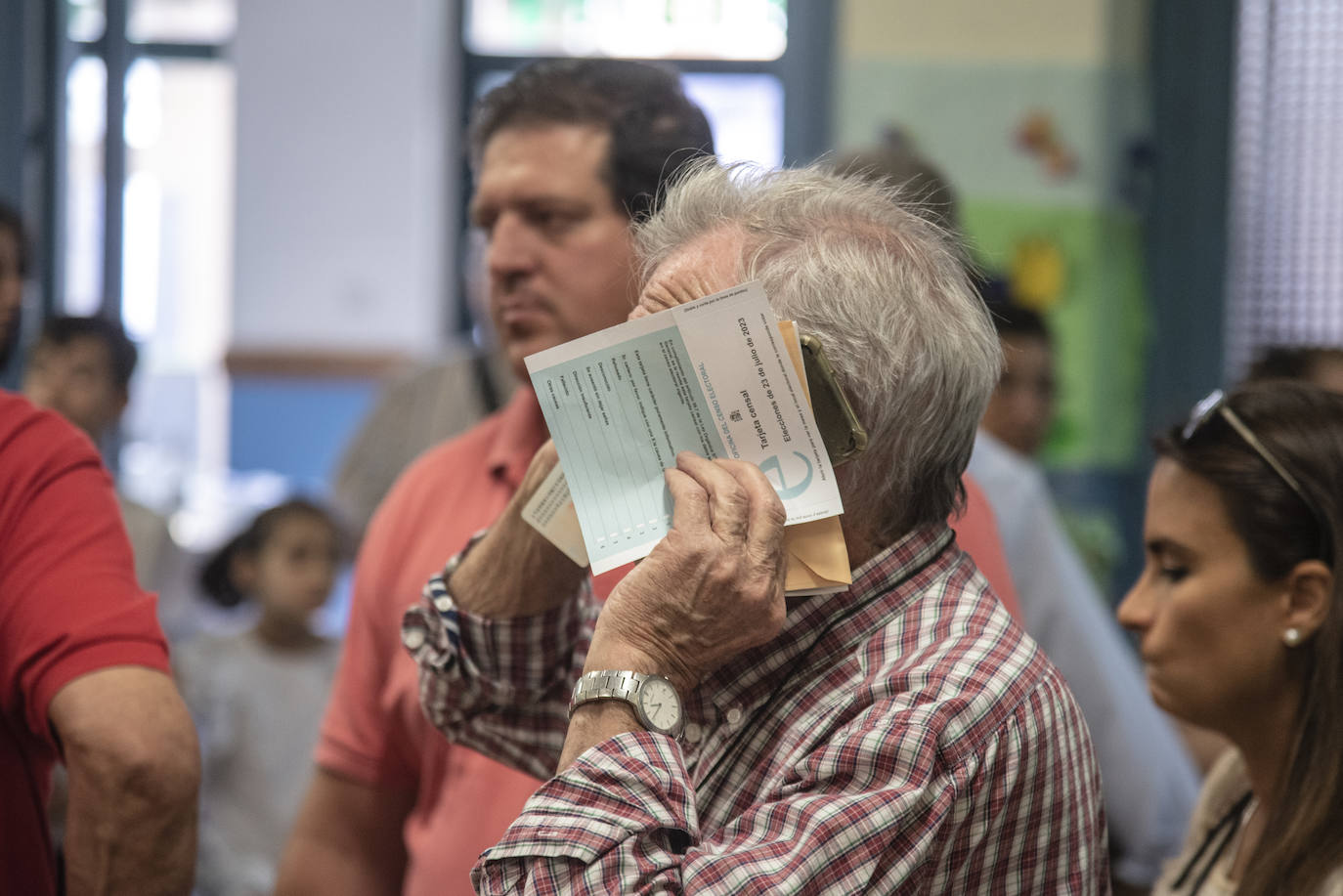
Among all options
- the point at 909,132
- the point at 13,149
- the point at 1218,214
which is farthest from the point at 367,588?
the point at 13,149

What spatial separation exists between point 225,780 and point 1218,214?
3.16 metres

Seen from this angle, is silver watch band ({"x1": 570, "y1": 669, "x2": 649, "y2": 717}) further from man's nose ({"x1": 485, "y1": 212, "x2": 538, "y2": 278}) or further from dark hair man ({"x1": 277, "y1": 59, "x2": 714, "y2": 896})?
man's nose ({"x1": 485, "y1": 212, "x2": 538, "y2": 278})

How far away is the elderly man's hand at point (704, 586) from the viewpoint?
1054 mm

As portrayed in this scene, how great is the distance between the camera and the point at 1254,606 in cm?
160

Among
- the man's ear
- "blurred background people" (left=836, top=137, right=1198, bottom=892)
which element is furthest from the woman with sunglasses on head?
"blurred background people" (left=836, top=137, right=1198, bottom=892)

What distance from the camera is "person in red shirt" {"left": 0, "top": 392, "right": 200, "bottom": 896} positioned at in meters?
1.28

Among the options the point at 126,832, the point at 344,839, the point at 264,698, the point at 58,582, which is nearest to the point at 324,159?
the point at 264,698

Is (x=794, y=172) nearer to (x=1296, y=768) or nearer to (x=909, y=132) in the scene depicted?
(x=1296, y=768)

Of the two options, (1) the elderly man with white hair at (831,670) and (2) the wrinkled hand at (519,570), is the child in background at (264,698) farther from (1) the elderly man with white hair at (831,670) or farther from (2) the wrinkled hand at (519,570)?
(1) the elderly man with white hair at (831,670)

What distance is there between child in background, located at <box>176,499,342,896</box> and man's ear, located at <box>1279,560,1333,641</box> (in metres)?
2.51

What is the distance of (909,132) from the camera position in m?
3.92

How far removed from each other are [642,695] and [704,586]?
0.31 ft

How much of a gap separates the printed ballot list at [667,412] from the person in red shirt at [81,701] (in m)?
0.50

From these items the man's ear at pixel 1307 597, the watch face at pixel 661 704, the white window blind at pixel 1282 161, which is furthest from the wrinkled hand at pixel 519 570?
the white window blind at pixel 1282 161
